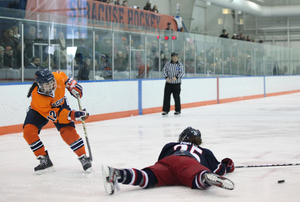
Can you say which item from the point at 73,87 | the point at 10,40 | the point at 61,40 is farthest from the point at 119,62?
the point at 73,87

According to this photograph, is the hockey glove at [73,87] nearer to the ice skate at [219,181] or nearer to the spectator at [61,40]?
the ice skate at [219,181]

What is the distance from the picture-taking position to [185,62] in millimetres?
11211

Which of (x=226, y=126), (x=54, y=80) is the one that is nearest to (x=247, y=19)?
(x=226, y=126)

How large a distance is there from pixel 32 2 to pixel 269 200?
782cm

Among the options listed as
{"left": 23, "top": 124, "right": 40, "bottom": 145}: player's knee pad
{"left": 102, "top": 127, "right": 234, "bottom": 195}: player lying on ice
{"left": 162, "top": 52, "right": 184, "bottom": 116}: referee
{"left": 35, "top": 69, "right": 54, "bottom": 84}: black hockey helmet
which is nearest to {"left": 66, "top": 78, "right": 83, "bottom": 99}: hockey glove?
{"left": 35, "top": 69, "right": 54, "bottom": 84}: black hockey helmet

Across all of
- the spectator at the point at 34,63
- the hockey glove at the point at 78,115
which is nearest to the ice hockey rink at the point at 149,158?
the hockey glove at the point at 78,115

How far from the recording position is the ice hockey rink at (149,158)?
2771mm

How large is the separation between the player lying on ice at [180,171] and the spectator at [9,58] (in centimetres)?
410

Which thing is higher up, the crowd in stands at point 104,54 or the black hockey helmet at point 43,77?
the crowd in stands at point 104,54

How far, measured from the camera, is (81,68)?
25.8ft

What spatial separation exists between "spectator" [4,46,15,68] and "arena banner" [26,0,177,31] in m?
0.64

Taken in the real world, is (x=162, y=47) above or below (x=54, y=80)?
above

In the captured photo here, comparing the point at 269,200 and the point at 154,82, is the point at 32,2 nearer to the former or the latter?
the point at 154,82

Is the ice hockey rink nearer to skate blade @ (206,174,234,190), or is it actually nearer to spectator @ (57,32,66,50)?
skate blade @ (206,174,234,190)
